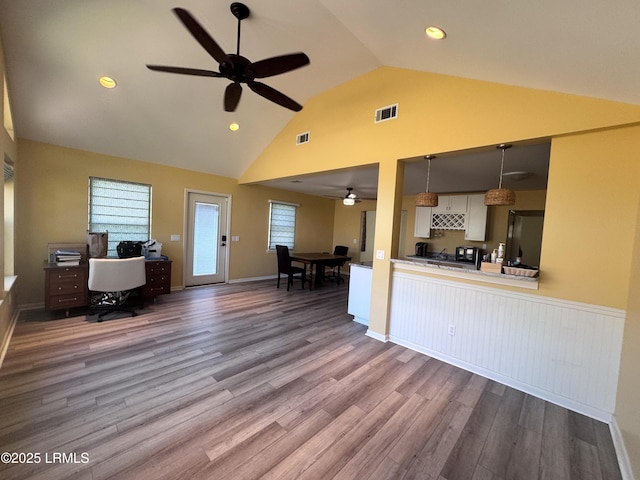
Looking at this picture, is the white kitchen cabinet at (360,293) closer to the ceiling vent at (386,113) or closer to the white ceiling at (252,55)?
the white ceiling at (252,55)

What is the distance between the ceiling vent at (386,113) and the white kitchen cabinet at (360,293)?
2066mm

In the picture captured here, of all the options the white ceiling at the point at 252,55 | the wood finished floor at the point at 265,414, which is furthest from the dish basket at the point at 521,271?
the white ceiling at the point at 252,55

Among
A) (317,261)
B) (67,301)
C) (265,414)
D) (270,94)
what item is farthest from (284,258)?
(265,414)

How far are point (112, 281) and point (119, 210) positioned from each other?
67.7 inches

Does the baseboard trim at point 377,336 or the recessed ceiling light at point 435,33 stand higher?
the recessed ceiling light at point 435,33

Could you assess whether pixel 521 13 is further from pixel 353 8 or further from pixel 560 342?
pixel 560 342

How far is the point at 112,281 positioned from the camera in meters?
3.45

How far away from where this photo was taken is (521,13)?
1.41 m

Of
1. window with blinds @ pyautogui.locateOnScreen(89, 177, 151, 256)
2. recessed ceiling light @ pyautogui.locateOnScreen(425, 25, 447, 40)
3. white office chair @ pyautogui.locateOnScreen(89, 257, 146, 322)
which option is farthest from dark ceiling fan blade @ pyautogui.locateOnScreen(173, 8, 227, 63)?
window with blinds @ pyautogui.locateOnScreen(89, 177, 151, 256)

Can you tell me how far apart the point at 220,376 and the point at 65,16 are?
12.2 feet

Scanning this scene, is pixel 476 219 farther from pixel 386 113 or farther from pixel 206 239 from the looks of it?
pixel 206 239

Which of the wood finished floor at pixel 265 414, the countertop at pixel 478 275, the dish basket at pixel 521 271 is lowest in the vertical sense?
the wood finished floor at pixel 265 414

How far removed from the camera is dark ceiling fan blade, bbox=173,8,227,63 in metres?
1.77

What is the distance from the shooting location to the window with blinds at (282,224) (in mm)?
6887
